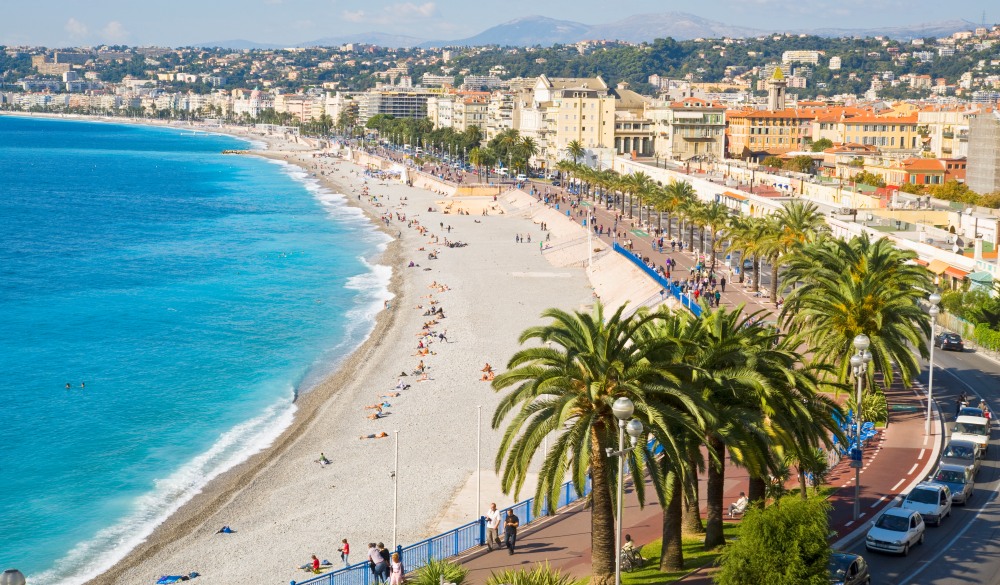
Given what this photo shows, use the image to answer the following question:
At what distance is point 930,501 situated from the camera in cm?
2122

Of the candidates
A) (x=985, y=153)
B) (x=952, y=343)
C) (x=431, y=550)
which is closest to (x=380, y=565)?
(x=431, y=550)

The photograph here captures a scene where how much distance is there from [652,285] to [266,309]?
21013 millimetres

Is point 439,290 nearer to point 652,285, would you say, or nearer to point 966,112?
point 652,285

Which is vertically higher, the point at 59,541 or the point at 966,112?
the point at 966,112

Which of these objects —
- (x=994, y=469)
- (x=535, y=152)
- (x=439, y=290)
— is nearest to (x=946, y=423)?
(x=994, y=469)

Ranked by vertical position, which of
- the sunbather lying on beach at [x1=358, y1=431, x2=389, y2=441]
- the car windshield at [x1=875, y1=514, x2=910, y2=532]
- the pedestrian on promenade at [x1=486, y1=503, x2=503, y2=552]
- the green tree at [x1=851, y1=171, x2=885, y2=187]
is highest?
the green tree at [x1=851, y1=171, x2=885, y2=187]

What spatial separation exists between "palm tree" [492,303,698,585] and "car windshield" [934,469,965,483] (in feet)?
26.2

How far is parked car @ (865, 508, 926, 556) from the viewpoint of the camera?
63.9 feet

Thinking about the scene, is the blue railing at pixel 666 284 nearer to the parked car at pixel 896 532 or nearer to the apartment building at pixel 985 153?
the parked car at pixel 896 532

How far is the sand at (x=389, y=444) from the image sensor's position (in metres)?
27.7

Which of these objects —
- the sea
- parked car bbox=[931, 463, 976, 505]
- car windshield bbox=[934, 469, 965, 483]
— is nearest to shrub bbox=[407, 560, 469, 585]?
parked car bbox=[931, 463, 976, 505]

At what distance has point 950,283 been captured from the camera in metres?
46.5

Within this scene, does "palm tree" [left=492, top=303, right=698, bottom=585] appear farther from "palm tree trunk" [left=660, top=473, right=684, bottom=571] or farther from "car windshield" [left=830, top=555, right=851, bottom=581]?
"car windshield" [left=830, top=555, right=851, bottom=581]

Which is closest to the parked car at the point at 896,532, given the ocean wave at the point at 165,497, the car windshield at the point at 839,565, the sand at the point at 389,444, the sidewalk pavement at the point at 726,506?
the sidewalk pavement at the point at 726,506
